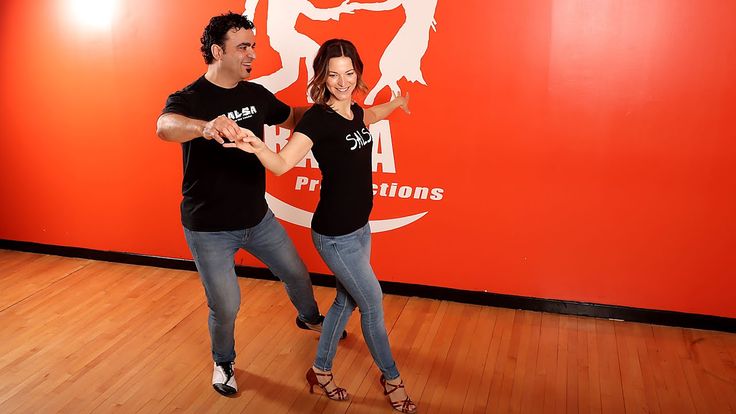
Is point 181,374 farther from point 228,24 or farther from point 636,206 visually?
point 636,206

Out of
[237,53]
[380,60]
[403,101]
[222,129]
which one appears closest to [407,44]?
[380,60]

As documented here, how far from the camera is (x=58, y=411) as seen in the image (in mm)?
2936

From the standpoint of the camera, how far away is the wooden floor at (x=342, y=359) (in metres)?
2.98

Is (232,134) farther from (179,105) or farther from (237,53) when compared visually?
(237,53)

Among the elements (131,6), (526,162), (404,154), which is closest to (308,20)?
(404,154)

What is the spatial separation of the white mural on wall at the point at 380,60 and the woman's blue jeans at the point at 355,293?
1180mm

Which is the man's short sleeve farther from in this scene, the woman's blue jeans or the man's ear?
the woman's blue jeans

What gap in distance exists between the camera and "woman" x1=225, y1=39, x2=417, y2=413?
254cm

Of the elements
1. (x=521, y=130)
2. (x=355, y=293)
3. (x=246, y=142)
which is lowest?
(x=355, y=293)

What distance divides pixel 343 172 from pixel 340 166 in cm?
3

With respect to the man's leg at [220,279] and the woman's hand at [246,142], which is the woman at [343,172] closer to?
the woman's hand at [246,142]

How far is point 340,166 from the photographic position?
2592 millimetres

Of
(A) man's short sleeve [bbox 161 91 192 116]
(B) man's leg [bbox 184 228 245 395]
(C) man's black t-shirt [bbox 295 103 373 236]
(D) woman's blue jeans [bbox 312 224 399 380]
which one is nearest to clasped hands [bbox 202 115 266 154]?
(C) man's black t-shirt [bbox 295 103 373 236]

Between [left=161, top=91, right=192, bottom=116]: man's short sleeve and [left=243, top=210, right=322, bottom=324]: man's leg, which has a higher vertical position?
[left=161, top=91, right=192, bottom=116]: man's short sleeve
